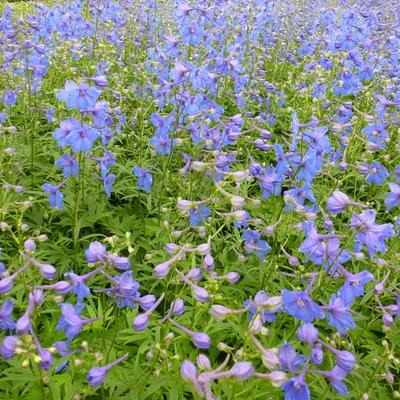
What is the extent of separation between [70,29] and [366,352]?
471 cm

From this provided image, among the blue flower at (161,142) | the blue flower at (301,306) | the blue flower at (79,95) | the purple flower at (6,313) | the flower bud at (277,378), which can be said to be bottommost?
the purple flower at (6,313)

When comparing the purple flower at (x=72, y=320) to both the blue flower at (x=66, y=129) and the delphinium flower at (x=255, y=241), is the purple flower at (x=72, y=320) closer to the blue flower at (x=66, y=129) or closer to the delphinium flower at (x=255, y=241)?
the blue flower at (x=66, y=129)

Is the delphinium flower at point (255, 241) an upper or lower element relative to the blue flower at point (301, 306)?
lower

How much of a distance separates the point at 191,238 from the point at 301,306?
1.59 metres

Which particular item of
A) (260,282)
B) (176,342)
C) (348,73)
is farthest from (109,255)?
(348,73)

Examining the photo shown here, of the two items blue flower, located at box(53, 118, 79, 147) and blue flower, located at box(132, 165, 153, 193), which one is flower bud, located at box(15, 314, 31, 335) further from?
blue flower, located at box(132, 165, 153, 193)

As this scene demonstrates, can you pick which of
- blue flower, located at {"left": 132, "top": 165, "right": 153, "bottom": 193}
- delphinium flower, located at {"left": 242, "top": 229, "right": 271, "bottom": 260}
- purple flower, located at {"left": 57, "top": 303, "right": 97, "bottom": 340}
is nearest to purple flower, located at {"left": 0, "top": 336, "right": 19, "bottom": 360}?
purple flower, located at {"left": 57, "top": 303, "right": 97, "bottom": 340}

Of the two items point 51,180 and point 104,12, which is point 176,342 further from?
point 104,12

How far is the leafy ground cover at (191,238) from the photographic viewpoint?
87.8 inches

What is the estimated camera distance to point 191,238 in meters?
3.88

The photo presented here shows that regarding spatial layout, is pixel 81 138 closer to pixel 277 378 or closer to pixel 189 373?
pixel 189 373

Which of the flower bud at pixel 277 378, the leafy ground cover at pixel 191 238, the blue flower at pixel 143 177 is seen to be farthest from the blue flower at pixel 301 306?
the blue flower at pixel 143 177

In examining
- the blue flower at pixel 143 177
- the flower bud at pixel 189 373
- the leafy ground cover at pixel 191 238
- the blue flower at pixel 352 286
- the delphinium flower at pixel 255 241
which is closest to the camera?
the flower bud at pixel 189 373

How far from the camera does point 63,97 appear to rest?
314 centimetres
